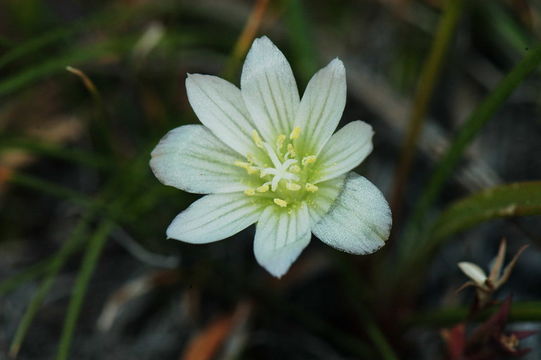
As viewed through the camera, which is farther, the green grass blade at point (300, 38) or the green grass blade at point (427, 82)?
the green grass blade at point (300, 38)

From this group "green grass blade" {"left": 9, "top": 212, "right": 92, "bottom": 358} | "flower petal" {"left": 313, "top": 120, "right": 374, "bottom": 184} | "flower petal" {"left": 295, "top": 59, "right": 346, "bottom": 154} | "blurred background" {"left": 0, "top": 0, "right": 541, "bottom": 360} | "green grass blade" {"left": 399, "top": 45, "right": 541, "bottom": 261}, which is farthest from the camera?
"blurred background" {"left": 0, "top": 0, "right": 541, "bottom": 360}

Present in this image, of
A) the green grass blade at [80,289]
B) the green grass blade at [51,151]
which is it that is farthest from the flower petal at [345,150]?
the green grass blade at [51,151]

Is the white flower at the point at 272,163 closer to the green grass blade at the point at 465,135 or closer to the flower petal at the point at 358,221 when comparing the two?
the flower petal at the point at 358,221

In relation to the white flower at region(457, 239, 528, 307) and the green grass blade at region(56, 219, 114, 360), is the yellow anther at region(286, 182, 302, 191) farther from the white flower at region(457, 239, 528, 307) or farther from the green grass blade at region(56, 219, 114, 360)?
the green grass blade at region(56, 219, 114, 360)

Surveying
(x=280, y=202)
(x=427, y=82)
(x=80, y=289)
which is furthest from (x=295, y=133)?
(x=80, y=289)

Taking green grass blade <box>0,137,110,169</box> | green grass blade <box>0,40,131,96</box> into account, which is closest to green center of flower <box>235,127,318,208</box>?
green grass blade <box>0,137,110,169</box>

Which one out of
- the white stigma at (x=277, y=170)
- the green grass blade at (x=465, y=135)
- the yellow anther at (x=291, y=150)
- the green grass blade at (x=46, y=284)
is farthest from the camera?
the green grass blade at (x=46, y=284)

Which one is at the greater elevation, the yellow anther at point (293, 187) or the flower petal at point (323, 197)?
the flower petal at point (323, 197)
